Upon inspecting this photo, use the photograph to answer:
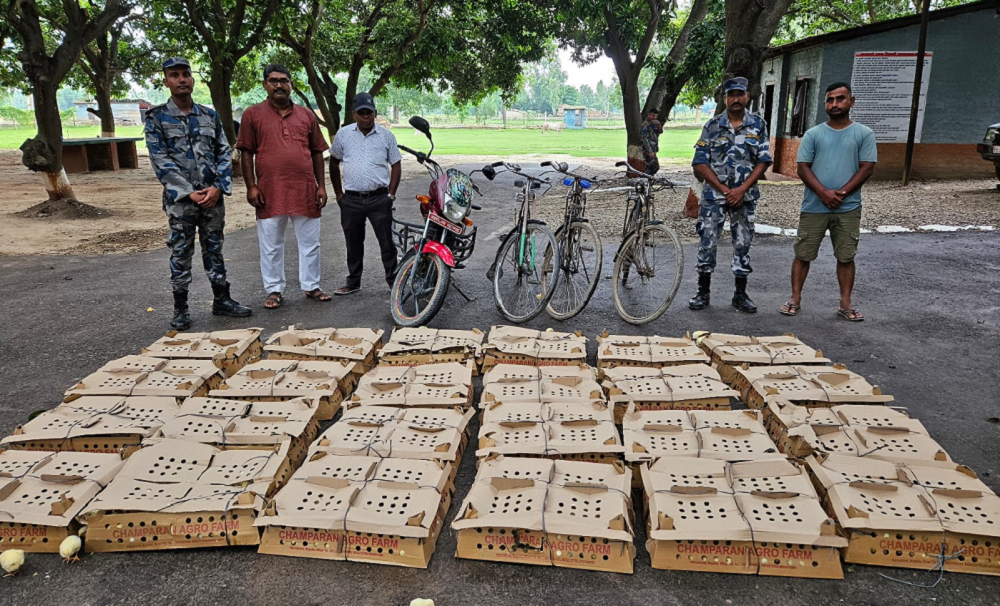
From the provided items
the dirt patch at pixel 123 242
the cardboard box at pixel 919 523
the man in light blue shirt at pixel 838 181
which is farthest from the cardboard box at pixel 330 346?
the dirt patch at pixel 123 242

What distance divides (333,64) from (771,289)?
50.6 feet

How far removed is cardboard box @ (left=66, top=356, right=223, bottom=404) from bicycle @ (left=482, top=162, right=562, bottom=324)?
87.1 inches

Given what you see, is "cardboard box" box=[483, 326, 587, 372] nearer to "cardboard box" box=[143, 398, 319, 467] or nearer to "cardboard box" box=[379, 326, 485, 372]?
"cardboard box" box=[379, 326, 485, 372]

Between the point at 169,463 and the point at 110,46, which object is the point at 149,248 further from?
the point at 110,46

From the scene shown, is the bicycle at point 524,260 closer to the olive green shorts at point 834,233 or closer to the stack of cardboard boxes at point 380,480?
the stack of cardboard boxes at point 380,480

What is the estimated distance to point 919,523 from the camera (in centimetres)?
221

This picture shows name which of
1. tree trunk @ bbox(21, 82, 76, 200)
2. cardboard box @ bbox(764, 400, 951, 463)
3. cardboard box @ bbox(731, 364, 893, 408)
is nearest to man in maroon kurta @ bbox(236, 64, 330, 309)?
cardboard box @ bbox(731, 364, 893, 408)

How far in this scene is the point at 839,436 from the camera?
2.77 metres

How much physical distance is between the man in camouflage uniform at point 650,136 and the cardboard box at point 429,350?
10.9 m

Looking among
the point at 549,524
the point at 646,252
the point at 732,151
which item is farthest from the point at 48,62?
the point at 549,524

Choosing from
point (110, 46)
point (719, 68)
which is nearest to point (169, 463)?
point (719, 68)

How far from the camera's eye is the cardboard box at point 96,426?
9.29 ft

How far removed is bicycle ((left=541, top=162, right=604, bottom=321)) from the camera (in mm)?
4770

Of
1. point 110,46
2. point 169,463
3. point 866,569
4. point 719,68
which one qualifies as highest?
point 110,46
